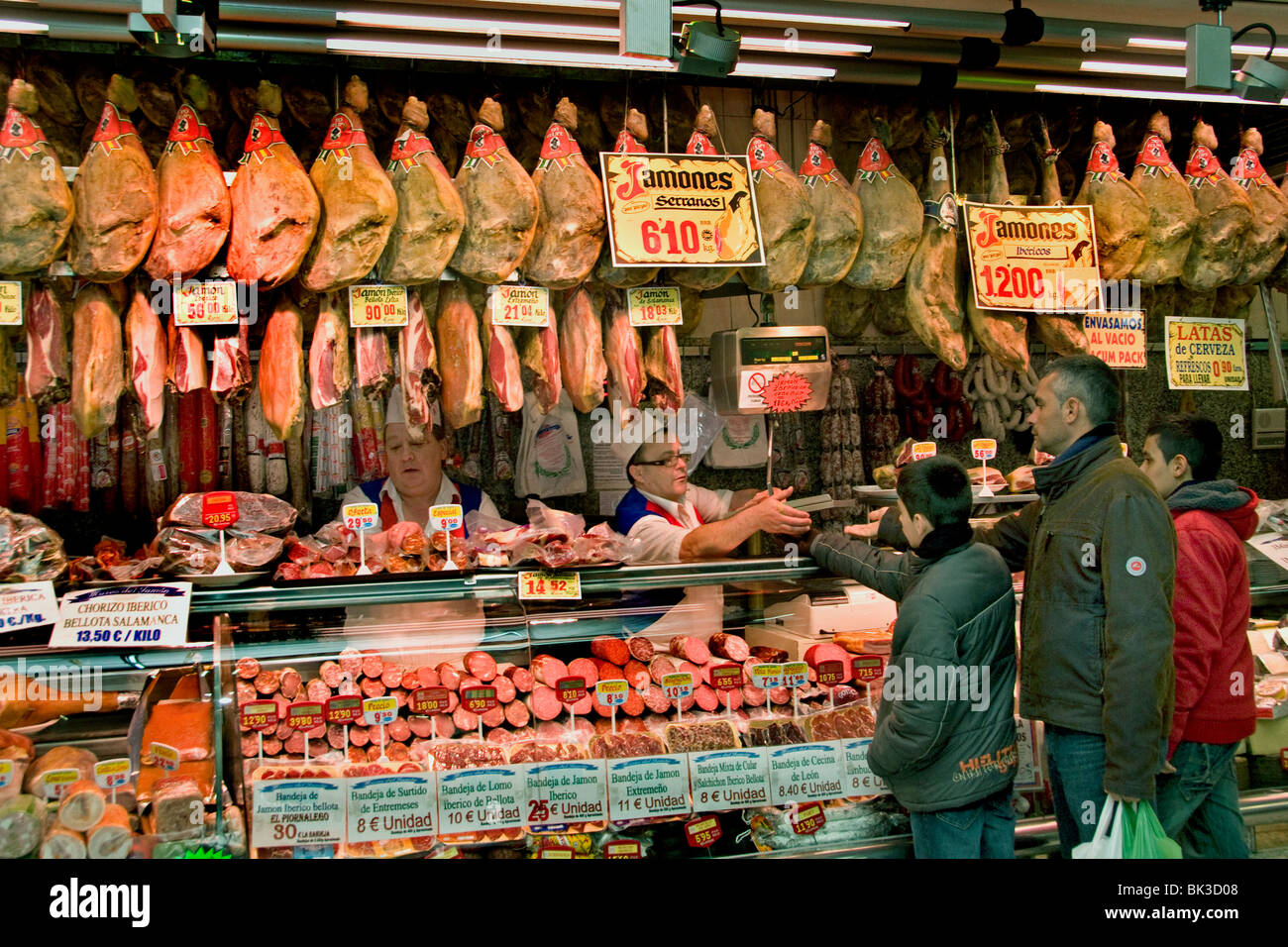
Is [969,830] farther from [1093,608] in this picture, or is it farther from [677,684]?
[677,684]

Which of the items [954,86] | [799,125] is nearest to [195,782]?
[954,86]

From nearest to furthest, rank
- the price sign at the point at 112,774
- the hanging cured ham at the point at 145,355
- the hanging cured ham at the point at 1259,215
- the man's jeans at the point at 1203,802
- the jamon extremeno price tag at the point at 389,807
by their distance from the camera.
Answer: the price sign at the point at 112,774 < the jamon extremeno price tag at the point at 389,807 < the man's jeans at the point at 1203,802 < the hanging cured ham at the point at 145,355 < the hanging cured ham at the point at 1259,215

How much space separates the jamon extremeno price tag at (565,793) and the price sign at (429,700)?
40 centimetres

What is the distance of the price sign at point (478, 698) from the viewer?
147 inches

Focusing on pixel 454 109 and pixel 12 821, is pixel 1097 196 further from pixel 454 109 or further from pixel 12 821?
pixel 12 821

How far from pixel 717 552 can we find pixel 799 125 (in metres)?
2.64

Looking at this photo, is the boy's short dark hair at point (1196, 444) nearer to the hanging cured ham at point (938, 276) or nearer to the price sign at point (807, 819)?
the hanging cured ham at point (938, 276)

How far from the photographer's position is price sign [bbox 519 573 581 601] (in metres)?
3.66

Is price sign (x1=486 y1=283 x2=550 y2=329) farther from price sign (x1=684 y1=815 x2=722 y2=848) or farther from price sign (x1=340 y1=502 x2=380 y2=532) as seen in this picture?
price sign (x1=684 y1=815 x2=722 y2=848)

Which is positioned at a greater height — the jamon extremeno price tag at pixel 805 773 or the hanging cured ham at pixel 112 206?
the hanging cured ham at pixel 112 206

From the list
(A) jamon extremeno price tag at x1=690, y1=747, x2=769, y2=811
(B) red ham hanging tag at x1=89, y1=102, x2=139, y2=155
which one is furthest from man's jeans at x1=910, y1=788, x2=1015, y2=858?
(B) red ham hanging tag at x1=89, y1=102, x2=139, y2=155

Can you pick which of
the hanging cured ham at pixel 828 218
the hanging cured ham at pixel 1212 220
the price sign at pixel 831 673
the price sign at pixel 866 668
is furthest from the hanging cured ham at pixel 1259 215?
the price sign at pixel 831 673

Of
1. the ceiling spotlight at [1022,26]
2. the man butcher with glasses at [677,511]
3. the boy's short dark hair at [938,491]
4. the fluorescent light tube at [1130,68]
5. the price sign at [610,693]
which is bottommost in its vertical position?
the price sign at [610,693]

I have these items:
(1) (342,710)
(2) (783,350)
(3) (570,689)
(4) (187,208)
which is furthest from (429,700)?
(2) (783,350)
